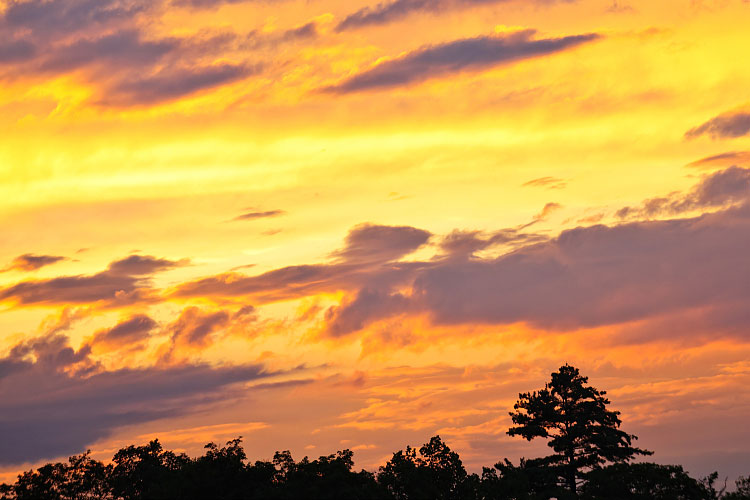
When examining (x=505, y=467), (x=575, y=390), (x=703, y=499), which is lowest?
(x=703, y=499)

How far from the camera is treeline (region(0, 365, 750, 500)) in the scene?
2897 inches

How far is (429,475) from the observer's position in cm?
8200

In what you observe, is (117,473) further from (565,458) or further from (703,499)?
(703,499)

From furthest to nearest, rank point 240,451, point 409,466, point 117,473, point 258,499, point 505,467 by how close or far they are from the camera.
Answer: point 117,473 < point 505,467 < point 409,466 < point 240,451 < point 258,499

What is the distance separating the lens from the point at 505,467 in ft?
287

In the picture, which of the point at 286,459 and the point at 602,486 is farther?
the point at 602,486

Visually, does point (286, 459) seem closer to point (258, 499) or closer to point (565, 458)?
point (258, 499)

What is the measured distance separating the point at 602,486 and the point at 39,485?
53.5 meters

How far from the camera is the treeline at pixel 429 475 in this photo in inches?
2897

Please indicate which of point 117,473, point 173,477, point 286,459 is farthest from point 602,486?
point 117,473

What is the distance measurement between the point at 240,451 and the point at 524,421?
30053mm

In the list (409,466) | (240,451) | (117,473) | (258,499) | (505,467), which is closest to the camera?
(258,499)

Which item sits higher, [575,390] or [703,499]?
[575,390]

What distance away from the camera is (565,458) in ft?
292
